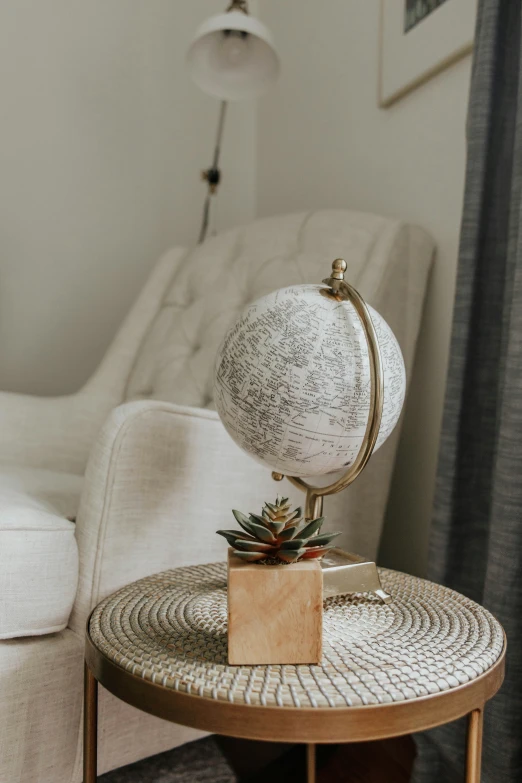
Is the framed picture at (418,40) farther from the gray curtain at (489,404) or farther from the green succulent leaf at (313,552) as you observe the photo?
the green succulent leaf at (313,552)

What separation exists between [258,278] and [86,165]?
91cm

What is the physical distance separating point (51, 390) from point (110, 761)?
4.24 ft

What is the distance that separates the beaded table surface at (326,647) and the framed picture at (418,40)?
1014 millimetres

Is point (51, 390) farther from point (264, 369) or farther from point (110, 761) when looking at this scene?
point (264, 369)

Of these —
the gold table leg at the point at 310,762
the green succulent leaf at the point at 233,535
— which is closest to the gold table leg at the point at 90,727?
the green succulent leaf at the point at 233,535

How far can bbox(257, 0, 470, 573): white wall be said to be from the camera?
1349 mm

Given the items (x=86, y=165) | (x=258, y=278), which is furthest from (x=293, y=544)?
(x=86, y=165)

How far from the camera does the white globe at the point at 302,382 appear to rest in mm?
778

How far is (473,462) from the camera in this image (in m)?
1.13

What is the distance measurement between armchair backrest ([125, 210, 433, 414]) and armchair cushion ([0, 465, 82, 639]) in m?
0.54

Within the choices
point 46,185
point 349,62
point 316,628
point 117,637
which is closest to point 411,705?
point 316,628

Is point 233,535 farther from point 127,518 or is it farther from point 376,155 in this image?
point 376,155

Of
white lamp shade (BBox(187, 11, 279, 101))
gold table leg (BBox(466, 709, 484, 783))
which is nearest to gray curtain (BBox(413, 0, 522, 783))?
gold table leg (BBox(466, 709, 484, 783))

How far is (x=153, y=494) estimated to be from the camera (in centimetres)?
95
